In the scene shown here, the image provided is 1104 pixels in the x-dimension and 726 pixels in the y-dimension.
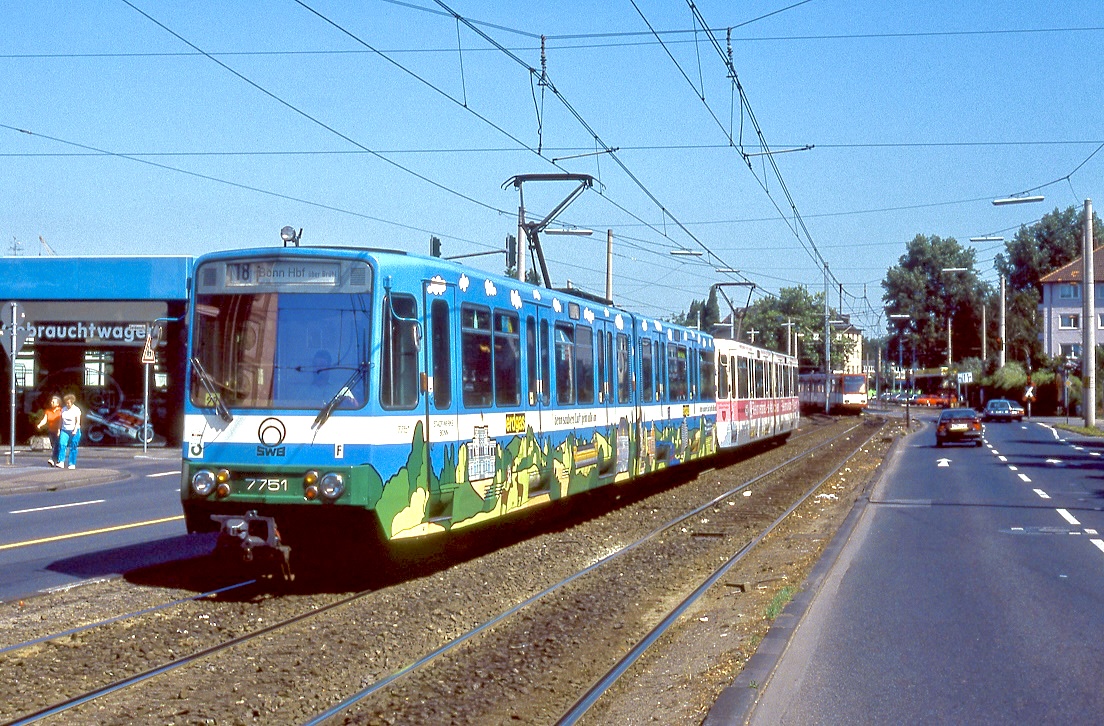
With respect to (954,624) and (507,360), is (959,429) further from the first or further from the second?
(954,624)

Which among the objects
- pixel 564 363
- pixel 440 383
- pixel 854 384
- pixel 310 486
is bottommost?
pixel 310 486

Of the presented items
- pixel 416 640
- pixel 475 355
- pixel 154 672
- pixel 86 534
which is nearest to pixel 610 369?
pixel 475 355

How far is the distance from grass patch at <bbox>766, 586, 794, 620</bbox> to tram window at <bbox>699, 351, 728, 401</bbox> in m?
15.5

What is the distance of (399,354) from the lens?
11086 millimetres

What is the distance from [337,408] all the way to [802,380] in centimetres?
8105

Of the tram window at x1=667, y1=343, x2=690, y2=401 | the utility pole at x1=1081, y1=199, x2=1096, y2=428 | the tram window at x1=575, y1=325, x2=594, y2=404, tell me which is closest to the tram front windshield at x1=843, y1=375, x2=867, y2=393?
the utility pole at x1=1081, y1=199, x2=1096, y2=428

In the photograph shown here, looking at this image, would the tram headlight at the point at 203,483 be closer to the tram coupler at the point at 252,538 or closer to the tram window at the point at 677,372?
the tram coupler at the point at 252,538

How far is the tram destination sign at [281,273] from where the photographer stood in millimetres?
11016

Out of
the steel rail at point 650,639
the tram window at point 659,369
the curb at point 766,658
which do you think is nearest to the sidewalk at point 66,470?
the tram window at point 659,369

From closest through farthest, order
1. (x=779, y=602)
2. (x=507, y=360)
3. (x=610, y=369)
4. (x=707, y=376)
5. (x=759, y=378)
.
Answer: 1. (x=779, y=602)
2. (x=507, y=360)
3. (x=610, y=369)
4. (x=707, y=376)
5. (x=759, y=378)

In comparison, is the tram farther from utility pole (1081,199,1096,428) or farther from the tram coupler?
utility pole (1081,199,1096,428)

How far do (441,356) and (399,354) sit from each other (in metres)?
0.76

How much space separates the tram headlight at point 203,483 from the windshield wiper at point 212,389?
478 mm

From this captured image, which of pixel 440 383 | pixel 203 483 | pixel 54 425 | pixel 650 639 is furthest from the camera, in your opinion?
pixel 54 425
